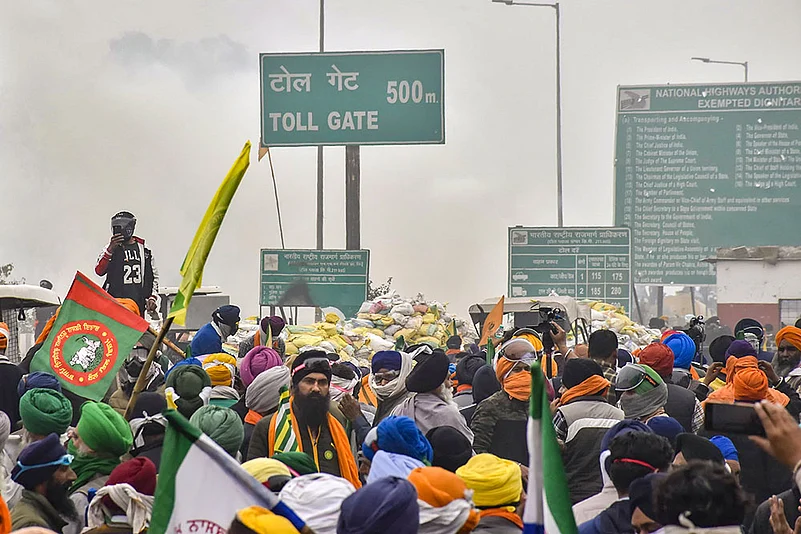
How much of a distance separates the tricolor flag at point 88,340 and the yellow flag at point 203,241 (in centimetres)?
165

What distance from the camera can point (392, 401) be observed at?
20.5 ft

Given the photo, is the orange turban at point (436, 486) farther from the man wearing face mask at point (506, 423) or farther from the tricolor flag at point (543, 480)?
the man wearing face mask at point (506, 423)

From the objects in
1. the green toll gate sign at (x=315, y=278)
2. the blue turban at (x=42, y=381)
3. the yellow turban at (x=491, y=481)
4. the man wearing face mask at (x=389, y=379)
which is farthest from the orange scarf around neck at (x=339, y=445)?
the green toll gate sign at (x=315, y=278)

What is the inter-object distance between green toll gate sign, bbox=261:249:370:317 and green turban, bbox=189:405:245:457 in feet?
41.2

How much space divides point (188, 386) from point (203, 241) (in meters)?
1.50

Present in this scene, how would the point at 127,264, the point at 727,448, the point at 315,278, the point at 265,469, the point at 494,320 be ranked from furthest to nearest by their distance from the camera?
the point at 315,278
the point at 494,320
the point at 127,264
the point at 727,448
the point at 265,469

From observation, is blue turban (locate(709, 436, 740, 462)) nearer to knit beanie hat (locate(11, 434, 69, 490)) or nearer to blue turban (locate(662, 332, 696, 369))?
knit beanie hat (locate(11, 434, 69, 490))

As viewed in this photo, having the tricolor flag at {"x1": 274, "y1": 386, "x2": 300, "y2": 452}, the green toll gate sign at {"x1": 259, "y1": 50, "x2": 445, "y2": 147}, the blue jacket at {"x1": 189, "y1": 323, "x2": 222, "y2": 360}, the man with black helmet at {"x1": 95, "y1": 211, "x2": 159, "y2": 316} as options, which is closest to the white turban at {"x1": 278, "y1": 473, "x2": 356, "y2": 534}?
the tricolor flag at {"x1": 274, "y1": 386, "x2": 300, "y2": 452}

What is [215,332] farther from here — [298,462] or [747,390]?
[298,462]

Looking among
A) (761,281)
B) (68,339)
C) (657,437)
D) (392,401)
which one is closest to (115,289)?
(68,339)

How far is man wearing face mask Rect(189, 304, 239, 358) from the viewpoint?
8.48 metres

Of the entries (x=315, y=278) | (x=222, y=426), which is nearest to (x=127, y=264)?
(x=222, y=426)

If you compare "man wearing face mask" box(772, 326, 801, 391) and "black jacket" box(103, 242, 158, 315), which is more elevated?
"black jacket" box(103, 242, 158, 315)

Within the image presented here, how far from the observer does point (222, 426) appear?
4.82 m
